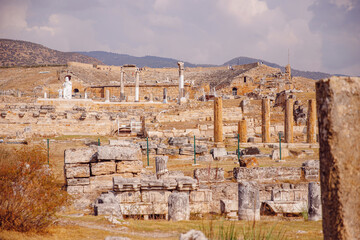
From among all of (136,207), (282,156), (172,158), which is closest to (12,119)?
(172,158)

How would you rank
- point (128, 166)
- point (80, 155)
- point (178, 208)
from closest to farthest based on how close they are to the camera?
point (178, 208), point (80, 155), point (128, 166)

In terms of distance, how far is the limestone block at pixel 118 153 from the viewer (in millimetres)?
10763

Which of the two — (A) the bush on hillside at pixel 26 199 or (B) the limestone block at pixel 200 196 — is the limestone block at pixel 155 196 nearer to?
(B) the limestone block at pixel 200 196

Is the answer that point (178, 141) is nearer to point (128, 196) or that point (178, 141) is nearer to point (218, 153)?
point (218, 153)

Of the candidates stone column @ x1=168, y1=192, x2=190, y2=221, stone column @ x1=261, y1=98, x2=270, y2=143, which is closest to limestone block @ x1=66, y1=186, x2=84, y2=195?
stone column @ x1=168, y1=192, x2=190, y2=221

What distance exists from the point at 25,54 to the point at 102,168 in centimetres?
12159

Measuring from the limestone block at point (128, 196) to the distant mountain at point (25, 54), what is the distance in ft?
→ 325

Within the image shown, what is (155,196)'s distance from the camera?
9797 millimetres

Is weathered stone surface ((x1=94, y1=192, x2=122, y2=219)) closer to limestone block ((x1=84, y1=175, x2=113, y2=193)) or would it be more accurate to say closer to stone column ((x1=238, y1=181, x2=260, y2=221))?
limestone block ((x1=84, y1=175, x2=113, y2=193))

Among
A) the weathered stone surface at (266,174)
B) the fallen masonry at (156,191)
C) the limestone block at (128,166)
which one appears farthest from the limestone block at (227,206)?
the limestone block at (128,166)

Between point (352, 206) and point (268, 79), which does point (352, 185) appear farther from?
point (268, 79)

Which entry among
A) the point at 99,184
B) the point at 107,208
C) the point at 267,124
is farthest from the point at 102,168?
the point at 267,124

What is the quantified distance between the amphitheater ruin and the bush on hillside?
1563mm

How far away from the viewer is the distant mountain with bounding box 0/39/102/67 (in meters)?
111
